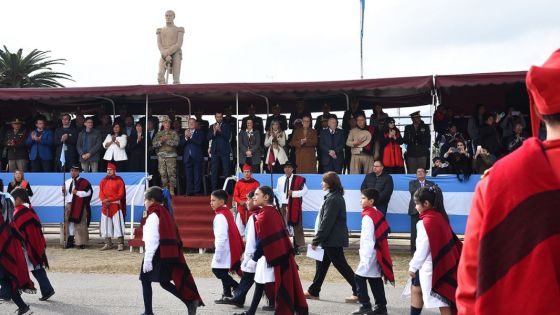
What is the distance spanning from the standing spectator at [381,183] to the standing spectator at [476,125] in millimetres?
1849

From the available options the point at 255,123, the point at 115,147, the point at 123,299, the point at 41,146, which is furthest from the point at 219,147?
the point at 123,299

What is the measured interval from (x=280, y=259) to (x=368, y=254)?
4.03 ft

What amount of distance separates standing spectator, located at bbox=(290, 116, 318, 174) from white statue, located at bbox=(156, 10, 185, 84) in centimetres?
465

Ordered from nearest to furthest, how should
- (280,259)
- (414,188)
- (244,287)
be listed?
(280,259) < (244,287) < (414,188)

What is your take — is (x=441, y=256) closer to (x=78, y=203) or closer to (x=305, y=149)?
(x=305, y=149)

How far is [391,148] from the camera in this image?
653 inches

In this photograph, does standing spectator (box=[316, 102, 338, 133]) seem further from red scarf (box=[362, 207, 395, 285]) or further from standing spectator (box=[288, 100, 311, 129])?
red scarf (box=[362, 207, 395, 285])

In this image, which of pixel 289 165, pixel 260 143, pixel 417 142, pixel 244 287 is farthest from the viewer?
pixel 260 143

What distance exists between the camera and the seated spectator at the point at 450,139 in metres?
15.9

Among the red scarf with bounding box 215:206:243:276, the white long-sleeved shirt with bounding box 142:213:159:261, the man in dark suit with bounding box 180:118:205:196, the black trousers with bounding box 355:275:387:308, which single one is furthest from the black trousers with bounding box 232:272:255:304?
the man in dark suit with bounding box 180:118:205:196

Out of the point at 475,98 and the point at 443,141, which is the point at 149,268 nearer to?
the point at 443,141

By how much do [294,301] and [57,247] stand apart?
10.1 meters

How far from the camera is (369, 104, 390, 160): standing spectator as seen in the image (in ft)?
54.5

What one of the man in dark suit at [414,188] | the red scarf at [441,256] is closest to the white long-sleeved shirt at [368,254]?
the red scarf at [441,256]
